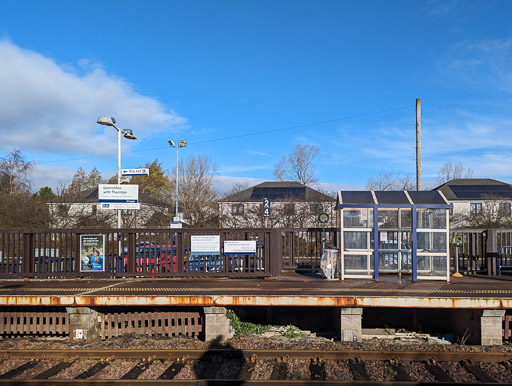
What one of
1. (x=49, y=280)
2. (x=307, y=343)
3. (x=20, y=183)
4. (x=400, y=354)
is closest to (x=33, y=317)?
(x=49, y=280)

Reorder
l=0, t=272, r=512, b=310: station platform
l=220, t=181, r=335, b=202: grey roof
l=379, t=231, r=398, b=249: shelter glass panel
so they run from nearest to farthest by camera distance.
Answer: l=0, t=272, r=512, b=310: station platform → l=379, t=231, r=398, b=249: shelter glass panel → l=220, t=181, r=335, b=202: grey roof

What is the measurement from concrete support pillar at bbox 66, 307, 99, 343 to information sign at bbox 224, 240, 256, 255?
3899 mm

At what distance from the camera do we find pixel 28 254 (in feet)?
37.3

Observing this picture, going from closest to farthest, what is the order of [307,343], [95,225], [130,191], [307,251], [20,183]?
[307,343]
[307,251]
[130,191]
[95,225]
[20,183]

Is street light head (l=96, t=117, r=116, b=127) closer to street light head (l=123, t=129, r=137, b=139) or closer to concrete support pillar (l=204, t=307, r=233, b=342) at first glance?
street light head (l=123, t=129, r=137, b=139)

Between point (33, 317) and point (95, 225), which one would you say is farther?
point (95, 225)

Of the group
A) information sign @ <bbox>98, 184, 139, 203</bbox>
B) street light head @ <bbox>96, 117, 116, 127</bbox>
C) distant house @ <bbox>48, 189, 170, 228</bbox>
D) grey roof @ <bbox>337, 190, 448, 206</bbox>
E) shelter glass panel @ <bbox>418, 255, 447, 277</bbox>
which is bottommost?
shelter glass panel @ <bbox>418, 255, 447, 277</bbox>

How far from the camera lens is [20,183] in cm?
3603

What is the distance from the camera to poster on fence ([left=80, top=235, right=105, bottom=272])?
11430 mm

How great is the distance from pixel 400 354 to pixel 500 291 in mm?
3752

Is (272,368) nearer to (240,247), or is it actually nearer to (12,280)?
(240,247)

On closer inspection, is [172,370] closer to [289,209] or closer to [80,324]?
[80,324]

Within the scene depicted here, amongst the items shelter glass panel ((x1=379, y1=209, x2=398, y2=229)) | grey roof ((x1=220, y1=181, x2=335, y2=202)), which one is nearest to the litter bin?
shelter glass panel ((x1=379, y1=209, x2=398, y2=229))

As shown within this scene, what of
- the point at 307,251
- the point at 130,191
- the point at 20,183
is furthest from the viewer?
the point at 20,183
